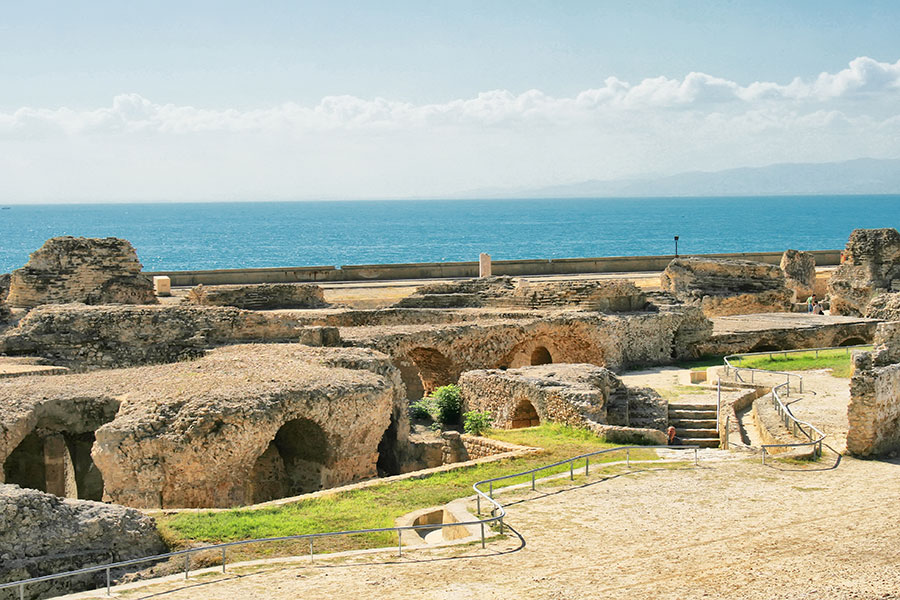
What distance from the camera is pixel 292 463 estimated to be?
25.0 m

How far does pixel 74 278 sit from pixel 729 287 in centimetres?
2663

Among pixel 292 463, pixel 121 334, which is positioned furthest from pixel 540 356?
pixel 292 463

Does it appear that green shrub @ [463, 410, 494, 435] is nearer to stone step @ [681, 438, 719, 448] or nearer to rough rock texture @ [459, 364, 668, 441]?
rough rock texture @ [459, 364, 668, 441]

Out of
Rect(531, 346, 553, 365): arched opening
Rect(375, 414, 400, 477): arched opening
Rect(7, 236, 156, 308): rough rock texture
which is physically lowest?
Rect(375, 414, 400, 477): arched opening

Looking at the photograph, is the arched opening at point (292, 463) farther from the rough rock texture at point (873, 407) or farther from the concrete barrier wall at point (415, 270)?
the concrete barrier wall at point (415, 270)

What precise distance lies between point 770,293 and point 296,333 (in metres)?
23.6

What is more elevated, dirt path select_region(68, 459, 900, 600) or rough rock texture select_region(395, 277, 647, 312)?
rough rock texture select_region(395, 277, 647, 312)

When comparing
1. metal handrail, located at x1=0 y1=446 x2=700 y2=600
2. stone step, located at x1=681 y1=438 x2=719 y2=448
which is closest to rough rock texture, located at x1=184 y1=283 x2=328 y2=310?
stone step, located at x1=681 y1=438 x2=719 y2=448

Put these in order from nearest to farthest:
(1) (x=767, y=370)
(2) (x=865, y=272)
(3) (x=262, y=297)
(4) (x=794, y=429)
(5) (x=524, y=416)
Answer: (4) (x=794, y=429) < (5) (x=524, y=416) < (1) (x=767, y=370) < (3) (x=262, y=297) < (2) (x=865, y=272)

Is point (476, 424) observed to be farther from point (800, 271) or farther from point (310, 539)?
point (800, 271)

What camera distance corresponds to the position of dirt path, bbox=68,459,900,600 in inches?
573

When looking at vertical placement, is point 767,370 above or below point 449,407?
above

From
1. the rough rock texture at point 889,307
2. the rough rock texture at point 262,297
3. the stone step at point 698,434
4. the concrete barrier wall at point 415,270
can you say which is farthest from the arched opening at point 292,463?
the concrete barrier wall at point 415,270

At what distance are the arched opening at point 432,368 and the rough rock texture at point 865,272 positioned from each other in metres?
20.6
